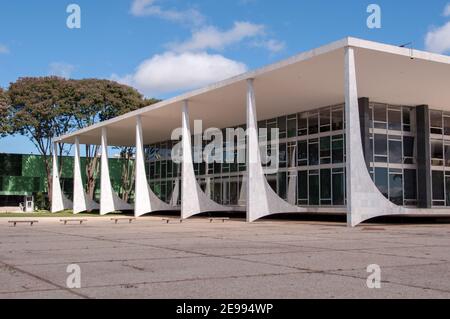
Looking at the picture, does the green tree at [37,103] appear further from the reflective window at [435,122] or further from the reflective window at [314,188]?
the reflective window at [435,122]

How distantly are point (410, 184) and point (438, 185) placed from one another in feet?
6.94

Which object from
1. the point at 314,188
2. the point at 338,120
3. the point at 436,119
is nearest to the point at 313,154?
the point at 314,188

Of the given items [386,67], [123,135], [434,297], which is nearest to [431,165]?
[386,67]

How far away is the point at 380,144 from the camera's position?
31734mm

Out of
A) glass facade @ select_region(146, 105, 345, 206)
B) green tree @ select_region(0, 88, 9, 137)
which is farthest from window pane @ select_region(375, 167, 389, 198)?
green tree @ select_region(0, 88, 9, 137)

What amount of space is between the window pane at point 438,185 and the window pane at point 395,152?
2814 millimetres

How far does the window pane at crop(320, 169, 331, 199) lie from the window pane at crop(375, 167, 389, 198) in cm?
280

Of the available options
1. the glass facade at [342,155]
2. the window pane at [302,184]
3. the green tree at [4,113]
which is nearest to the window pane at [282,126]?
the glass facade at [342,155]

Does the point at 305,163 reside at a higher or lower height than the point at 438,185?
higher

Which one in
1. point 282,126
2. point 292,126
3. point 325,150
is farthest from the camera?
point 282,126

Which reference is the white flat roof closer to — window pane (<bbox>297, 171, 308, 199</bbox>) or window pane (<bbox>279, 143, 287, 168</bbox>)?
window pane (<bbox>279, 143, 287, 168</bbox>)

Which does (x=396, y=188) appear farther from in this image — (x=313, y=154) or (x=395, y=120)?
(x=313, y=154)

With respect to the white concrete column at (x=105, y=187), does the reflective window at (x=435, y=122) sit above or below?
above

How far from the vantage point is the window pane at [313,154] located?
33.8m
